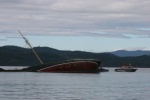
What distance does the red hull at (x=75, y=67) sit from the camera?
610ft

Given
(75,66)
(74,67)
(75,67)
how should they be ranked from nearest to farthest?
(75,66) → (75,67) → (74,67)

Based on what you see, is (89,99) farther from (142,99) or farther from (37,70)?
(37,70)

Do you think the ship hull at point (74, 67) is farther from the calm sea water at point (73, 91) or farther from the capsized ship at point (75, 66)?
the calm sea water at point (73, 91)

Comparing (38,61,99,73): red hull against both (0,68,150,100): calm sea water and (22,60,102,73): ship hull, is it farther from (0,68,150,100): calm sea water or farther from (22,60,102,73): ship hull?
(0,68,150,100): calm sea water

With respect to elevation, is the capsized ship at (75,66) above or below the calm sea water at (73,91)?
above

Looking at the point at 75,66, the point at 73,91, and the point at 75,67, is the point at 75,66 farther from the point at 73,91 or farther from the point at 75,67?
the point at 73,91

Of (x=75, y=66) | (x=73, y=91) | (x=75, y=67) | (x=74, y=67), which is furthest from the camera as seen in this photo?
(x=74, y=67)

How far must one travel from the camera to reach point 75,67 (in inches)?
7352

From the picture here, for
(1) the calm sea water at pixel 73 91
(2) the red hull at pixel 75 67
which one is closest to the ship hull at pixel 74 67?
(2) the red hull at pixel 75 67

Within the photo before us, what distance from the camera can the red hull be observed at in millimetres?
185875

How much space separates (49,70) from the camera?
19150 centimetres

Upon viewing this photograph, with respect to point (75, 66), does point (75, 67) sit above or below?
below

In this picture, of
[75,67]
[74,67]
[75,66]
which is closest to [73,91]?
[75,66]

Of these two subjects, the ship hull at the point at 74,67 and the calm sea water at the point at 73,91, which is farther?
the ship hull at the point at 74,67
